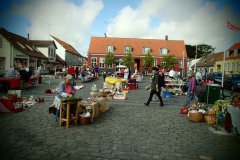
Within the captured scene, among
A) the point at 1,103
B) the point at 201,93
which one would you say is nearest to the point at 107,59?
the point at 201,93

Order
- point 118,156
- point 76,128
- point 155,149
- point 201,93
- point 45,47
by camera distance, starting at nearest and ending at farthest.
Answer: point 118,156 → point 155,149 → point 76,128 → point 201,93 → point 45,47

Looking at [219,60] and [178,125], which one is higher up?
[219,60]

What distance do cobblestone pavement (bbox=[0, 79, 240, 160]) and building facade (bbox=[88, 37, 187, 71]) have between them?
4381 centimetres

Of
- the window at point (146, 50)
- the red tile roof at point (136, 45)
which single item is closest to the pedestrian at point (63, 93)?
the red tile roof at point (136, 45)

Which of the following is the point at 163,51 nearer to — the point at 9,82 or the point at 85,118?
the point at 9,82

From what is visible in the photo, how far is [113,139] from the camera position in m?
5.98

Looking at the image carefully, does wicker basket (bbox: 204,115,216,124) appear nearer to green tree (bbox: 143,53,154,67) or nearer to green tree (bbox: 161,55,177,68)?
green tree (bbox: 161,55,177,68)

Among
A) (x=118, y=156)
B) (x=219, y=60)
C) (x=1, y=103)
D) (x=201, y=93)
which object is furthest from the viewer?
(x=219, y=60)

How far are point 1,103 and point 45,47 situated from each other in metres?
41.8

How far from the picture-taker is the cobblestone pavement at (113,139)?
497 cm

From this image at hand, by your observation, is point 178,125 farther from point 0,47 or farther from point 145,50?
point 145,50

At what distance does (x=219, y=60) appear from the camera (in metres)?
53.9

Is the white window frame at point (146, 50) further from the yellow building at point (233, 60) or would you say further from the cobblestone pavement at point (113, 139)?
the cobblestone pavement at point (113, 139)

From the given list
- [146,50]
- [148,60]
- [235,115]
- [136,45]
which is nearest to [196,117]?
[235,115]
